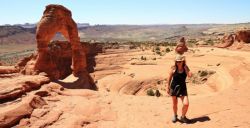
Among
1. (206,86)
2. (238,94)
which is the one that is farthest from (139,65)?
(238,94)

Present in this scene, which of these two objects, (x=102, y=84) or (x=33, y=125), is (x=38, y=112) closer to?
(x=33, y=125)

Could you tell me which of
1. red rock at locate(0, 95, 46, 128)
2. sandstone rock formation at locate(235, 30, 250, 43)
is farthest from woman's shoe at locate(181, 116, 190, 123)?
sandstone rock formation at locate(235, 30, 250, 43)

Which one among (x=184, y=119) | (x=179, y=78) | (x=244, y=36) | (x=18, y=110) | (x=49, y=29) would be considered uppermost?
(x=49, y=29)

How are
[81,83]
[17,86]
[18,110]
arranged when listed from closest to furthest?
[18,110] → [17,86] → [81,83]

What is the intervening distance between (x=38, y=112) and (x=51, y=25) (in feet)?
34.8

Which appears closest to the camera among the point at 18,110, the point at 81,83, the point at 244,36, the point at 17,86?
the point at 18,110

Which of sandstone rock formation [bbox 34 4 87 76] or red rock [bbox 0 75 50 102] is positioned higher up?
sandstone rock formation [bbox 34 4 87 76]

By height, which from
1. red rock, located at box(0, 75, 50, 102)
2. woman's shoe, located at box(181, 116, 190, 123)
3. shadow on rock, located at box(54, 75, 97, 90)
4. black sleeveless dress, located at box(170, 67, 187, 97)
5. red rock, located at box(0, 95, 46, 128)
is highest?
black sleeveless dress, located at box(170, 67, 187, 97)

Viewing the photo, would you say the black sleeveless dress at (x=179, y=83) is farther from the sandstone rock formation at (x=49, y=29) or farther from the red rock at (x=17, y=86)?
the sandstone rock formation at (x=49, y=29)

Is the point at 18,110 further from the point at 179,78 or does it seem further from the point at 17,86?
the point at 179,78

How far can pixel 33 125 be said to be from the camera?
27.6ft

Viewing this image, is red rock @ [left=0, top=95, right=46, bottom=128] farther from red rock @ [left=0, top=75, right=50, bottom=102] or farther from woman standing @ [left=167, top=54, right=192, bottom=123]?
woman standing @ [left=167, top=54, right=192, bottom=123]

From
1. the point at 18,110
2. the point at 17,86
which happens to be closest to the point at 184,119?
the point at 18,110

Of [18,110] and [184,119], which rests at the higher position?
[18,110]
